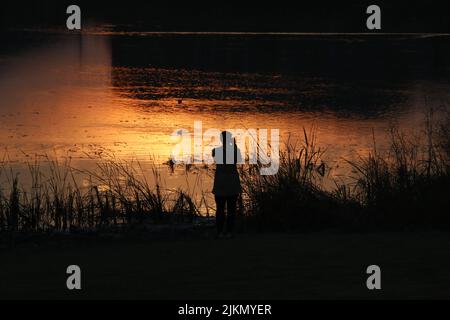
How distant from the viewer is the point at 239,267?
12.8 metres

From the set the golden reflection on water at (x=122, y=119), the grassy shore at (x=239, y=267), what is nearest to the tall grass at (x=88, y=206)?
the grassy shore at (x=239, y=267)

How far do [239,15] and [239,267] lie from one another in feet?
176

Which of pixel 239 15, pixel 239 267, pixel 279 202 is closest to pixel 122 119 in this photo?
pixel 279 202

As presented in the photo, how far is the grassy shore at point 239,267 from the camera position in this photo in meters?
11.6

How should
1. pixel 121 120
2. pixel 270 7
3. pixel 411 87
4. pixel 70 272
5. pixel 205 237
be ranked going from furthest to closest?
1. pixel 270 7
2. pixel 411 87
3. pixel 121 120
4. pixel 205 237
5. pixel 70 272

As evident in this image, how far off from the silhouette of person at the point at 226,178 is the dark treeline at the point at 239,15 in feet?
136

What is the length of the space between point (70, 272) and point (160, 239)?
10.5 feet

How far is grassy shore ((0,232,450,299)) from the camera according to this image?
1157cm

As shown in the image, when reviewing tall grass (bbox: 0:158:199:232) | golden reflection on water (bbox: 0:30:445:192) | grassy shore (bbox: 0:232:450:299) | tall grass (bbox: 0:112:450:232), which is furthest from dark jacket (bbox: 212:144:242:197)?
golden reflection on water (bbox: 0:30:445:192)

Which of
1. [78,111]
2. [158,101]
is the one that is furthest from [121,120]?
[158,101]

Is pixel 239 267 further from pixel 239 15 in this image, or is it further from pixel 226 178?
pixel 239 15

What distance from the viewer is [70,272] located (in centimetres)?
1254
